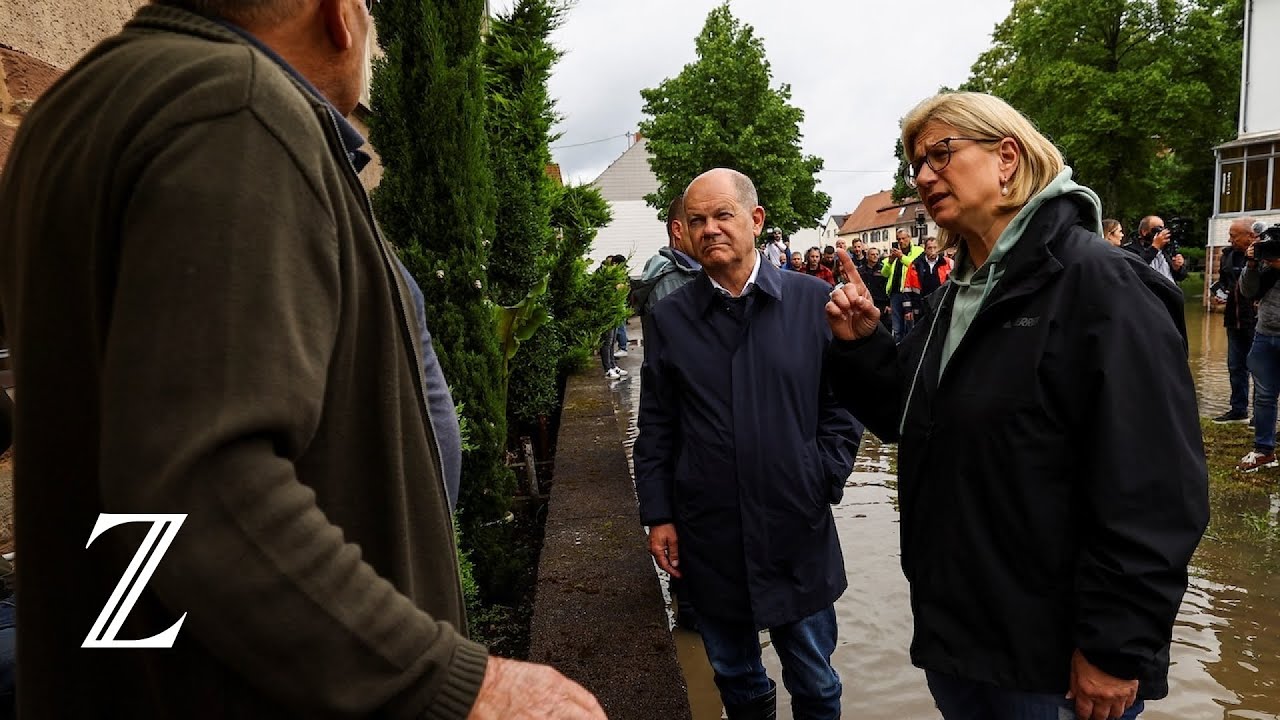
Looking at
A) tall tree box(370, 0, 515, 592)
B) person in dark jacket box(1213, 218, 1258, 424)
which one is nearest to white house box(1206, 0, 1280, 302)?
person in dark jacket box(1213, 218, 1258, 424)

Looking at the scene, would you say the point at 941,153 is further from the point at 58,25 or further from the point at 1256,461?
the point at 1256,461

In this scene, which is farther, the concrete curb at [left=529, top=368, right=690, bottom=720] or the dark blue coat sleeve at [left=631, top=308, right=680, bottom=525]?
the dark blue coat sleeve at [left=631, top=308, right=680, bottom=525]

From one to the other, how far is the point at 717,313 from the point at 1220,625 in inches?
135

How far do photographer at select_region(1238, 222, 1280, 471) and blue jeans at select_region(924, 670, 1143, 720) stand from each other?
250 inches

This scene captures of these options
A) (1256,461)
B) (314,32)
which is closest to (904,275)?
(1256,461)

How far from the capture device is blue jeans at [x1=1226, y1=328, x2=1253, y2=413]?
28.0ft

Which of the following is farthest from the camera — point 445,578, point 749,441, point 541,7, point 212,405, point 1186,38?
point 1186,38

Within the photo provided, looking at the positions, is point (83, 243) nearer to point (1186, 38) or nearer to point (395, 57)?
point (395, 57)

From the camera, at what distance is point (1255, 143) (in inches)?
1025

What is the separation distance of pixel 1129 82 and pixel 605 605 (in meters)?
32.3

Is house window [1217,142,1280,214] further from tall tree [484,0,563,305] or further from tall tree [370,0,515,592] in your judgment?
tall tree [370,0,515,592]

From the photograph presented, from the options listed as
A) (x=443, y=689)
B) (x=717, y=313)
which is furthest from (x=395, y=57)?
(x=443, y=689)

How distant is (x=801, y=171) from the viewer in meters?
34.4

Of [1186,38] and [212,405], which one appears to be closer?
[212,405]
